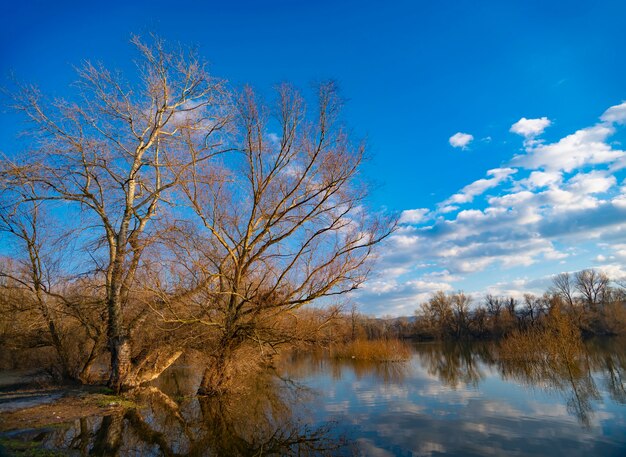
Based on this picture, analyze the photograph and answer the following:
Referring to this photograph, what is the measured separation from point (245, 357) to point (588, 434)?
10.7m

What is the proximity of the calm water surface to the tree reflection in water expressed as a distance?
0.08 ft

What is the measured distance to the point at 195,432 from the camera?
8.86m

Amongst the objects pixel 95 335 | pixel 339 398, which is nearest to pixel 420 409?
pixel 339 398

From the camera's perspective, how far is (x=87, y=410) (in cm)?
1023

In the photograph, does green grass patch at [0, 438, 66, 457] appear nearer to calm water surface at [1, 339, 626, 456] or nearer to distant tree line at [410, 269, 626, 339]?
calm water surface at [1, 339, 626, 456]

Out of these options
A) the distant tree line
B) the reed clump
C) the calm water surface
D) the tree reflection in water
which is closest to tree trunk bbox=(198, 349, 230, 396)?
the calm water surface

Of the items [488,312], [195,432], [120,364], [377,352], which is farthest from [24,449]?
[488,312]

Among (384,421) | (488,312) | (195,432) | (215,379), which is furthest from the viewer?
(488,312)

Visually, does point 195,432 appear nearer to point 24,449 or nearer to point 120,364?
point 24,449

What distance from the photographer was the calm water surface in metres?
7.48

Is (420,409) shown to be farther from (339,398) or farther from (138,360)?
(138,360)

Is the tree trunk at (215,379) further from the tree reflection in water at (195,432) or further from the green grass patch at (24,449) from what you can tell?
the green grass patch at (24,449)

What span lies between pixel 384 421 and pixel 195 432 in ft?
15.6

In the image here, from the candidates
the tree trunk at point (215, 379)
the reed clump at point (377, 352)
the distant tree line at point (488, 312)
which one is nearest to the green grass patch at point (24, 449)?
the tree trunk at point (215, 379)
